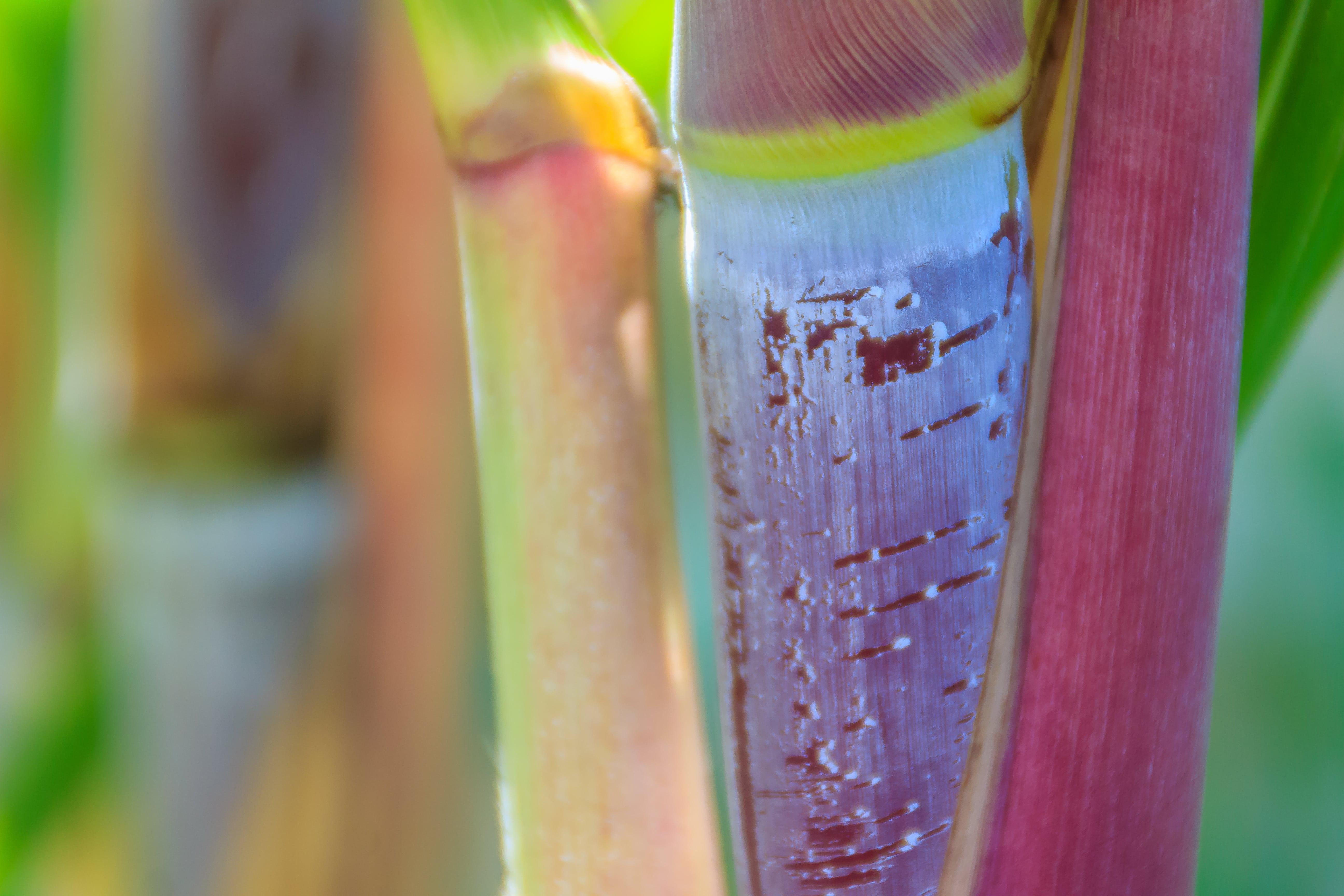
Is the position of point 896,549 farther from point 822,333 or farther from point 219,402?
point 219,402

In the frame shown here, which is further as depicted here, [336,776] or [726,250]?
[336,776]

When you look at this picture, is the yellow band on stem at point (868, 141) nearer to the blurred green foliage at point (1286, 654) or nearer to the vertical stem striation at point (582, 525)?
the vertical stem striation at point (582, 525)

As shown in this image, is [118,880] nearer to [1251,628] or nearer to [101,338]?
[101,338]

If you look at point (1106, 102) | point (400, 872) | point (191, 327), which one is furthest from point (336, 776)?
point (1106, 102)

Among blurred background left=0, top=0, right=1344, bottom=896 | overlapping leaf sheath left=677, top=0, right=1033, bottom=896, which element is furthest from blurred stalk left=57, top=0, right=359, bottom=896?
overlapping leaf sheath left=677, top=0, right=1033, bottom=896

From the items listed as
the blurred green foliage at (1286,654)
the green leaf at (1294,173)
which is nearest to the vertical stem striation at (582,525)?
the green leaf at (1294,173)

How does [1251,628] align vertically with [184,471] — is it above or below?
below
